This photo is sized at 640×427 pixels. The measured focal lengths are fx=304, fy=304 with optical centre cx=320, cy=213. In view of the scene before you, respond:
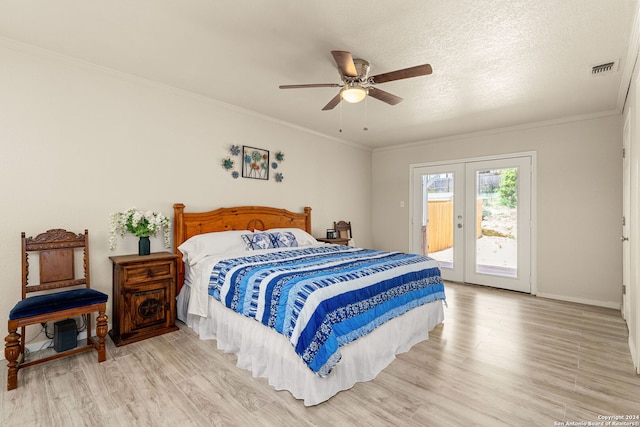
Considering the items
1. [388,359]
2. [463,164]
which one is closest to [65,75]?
[388,359]

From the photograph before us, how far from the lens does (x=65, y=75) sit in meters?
2.78

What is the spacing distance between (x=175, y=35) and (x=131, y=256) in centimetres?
207

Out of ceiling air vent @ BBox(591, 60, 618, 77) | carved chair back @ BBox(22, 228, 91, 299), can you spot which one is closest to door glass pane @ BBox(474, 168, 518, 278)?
ceiling air vent @ BBox(591, 60, 618, 77)

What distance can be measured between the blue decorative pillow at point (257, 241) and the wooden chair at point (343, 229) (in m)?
1.98

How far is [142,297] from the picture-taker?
9.41 feet

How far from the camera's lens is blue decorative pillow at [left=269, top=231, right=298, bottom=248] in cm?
387

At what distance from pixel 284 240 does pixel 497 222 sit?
3.43 metres

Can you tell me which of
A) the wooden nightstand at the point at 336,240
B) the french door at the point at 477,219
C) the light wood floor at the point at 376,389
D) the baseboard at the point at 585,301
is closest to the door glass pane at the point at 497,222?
the french door at the point at 477,219

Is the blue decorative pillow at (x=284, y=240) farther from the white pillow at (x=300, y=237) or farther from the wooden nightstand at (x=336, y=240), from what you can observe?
the wooden nightstand at (x=336, y=240)

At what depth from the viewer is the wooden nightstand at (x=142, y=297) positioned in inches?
109

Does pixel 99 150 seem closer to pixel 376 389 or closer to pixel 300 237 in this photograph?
pixel 300 237

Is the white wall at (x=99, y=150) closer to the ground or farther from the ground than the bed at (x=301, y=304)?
farther from the ground

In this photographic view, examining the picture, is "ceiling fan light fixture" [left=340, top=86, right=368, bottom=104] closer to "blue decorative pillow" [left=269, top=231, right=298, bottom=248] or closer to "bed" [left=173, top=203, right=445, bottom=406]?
"bed" [left=173, top=203, right=445, bottom=406]

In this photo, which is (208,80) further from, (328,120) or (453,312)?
(453,312)
